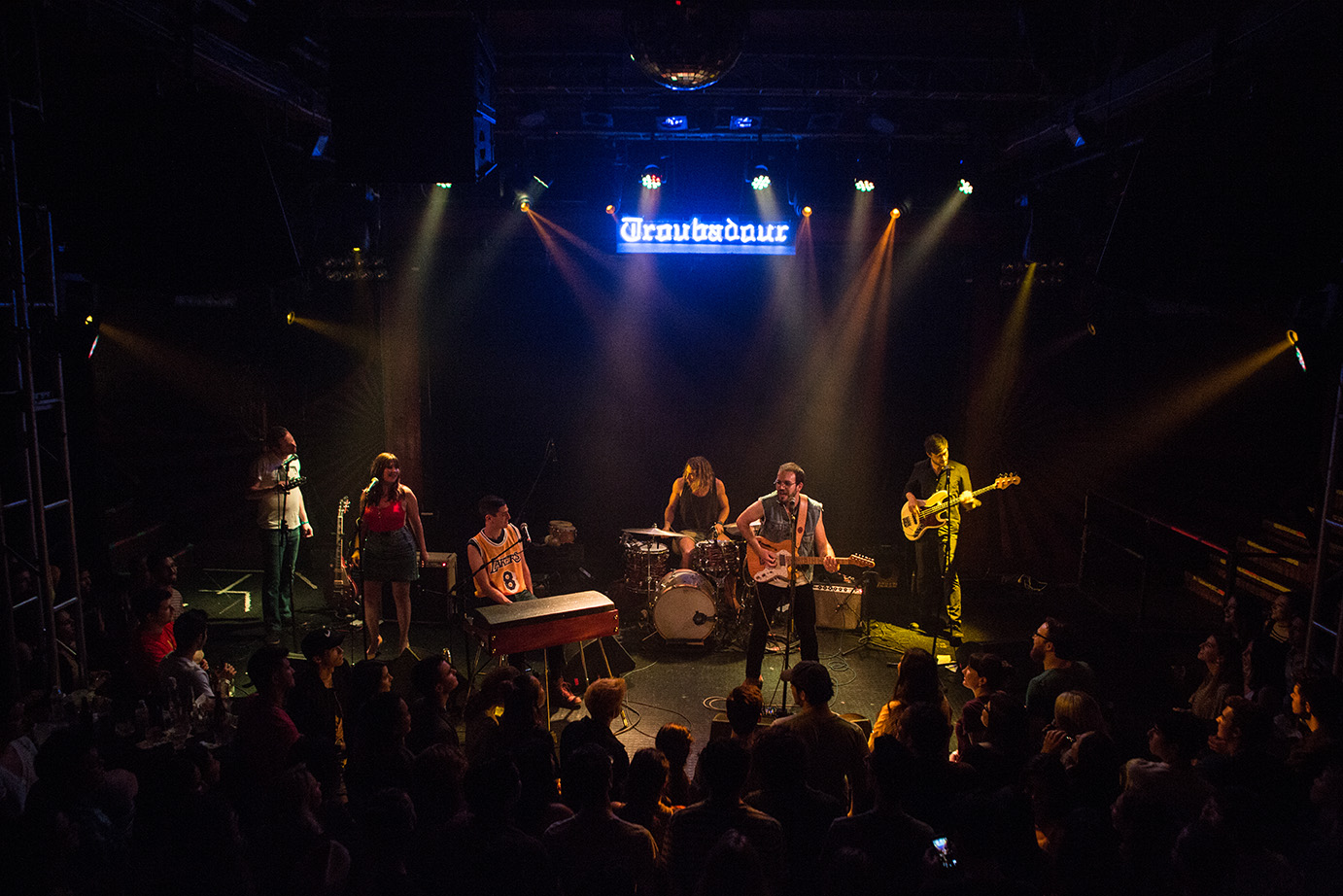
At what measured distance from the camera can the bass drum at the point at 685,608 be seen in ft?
24.8

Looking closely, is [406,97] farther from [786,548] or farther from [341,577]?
[341,577]

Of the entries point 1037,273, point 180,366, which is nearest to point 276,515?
point 180,366

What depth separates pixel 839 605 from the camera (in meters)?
8.20

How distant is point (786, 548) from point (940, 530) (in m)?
2.40

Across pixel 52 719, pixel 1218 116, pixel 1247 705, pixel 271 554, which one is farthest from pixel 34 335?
pixel 1247 705

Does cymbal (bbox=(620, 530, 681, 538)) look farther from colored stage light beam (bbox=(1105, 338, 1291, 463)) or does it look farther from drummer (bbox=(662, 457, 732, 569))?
colored stage light beam (bbox=(1105, 338, 1291, 463))

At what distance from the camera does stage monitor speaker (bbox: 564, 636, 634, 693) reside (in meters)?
6.67

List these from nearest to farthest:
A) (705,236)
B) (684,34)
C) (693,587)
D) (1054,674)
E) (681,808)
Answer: (681,808) < (684,34) < (1054,674) < (693,587) < (705,236)

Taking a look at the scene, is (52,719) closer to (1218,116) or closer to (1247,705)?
(1247,705)

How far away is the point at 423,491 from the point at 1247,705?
8815mm

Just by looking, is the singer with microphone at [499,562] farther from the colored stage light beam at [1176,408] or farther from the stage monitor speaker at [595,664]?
the colored stage light beam at [1176,408]

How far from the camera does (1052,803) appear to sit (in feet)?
10.9

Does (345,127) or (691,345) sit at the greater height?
(345,127)

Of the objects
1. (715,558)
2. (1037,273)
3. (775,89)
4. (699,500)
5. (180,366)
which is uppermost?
(775,89)
